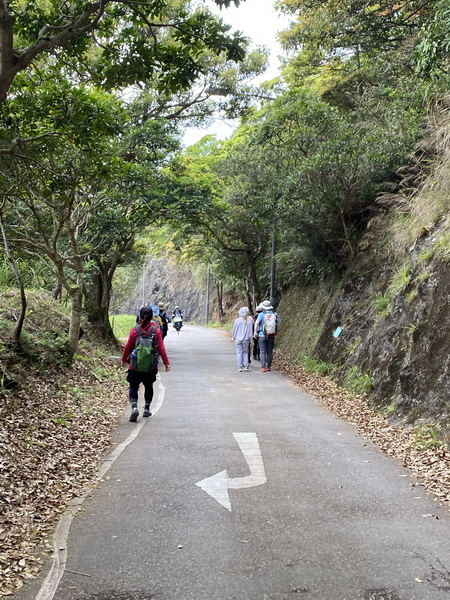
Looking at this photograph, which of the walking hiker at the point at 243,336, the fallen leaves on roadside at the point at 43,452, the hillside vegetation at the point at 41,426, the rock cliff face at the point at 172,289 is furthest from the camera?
the rock cliff face at the point at 172,289

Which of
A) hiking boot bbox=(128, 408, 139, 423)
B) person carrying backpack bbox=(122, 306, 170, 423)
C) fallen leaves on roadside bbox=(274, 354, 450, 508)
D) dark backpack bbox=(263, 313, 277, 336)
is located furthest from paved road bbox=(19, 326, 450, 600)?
dark backpack bbox=(263, 313, 277, 336)

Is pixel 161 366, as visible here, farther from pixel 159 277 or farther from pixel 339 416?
pixel 159 277

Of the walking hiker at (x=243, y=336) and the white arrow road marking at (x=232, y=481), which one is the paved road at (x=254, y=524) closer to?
the white arrow road marking at (x=232, y=481)

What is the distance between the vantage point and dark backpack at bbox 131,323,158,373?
346 inches

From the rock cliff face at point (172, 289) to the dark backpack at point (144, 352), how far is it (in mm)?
50729

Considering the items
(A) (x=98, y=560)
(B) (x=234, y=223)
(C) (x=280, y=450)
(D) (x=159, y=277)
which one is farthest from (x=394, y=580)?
(D) (x=159, y=277)

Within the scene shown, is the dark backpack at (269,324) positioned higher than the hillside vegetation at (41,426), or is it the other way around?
the dark backpack at (269,324)

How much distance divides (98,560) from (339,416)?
20.9 feet

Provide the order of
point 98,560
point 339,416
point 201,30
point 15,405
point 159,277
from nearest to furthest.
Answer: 1. point 98,560
2. point 201,30
3. point 15,405
4. point 339,416
5. point 159,277

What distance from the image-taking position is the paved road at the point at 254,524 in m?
3.60

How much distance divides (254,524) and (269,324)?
36.5 ft

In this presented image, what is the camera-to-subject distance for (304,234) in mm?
16469

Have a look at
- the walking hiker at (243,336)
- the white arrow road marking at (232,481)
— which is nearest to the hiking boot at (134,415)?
the white arrow road marking at (232,481)

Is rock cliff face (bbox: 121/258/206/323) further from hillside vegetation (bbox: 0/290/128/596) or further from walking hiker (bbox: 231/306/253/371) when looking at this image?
hillside vegetation (bbox: 0/290/128/596)
